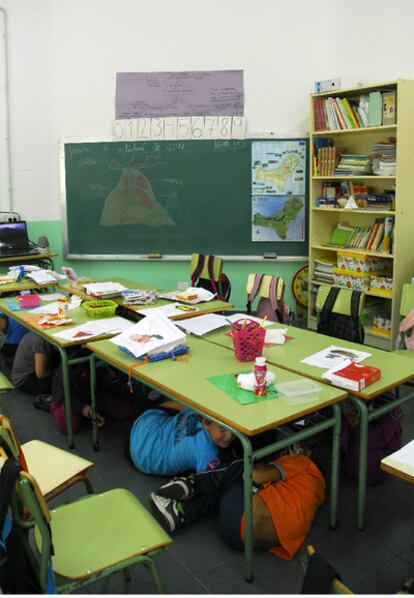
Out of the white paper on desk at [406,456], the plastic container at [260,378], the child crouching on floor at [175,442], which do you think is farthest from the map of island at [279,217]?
the white paper on desk at [406,456]

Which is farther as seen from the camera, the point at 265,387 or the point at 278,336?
the point at 278,336

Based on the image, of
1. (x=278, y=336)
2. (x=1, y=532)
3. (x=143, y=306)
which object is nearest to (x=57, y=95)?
(x=143, y=306)

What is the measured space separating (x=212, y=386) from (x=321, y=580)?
1426 mm

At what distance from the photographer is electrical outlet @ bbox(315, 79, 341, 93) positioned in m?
5.34

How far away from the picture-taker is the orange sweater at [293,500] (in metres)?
2.39

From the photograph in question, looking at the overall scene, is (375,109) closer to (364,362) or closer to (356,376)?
(364,362)

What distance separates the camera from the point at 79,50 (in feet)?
20.5

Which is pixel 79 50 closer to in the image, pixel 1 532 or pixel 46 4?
pixel 46 4

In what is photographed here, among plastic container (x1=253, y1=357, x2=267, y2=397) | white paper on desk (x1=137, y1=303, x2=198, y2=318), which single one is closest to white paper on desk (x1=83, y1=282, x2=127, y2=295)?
white paper on desk (x1=137, y1=303, x2=198, y2=318)

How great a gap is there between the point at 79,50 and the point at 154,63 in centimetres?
91

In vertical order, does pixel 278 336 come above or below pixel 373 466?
above

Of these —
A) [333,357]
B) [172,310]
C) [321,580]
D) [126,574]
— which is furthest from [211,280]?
[321,580]

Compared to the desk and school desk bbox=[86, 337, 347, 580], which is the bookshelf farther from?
the desk

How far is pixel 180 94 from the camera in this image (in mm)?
6062
